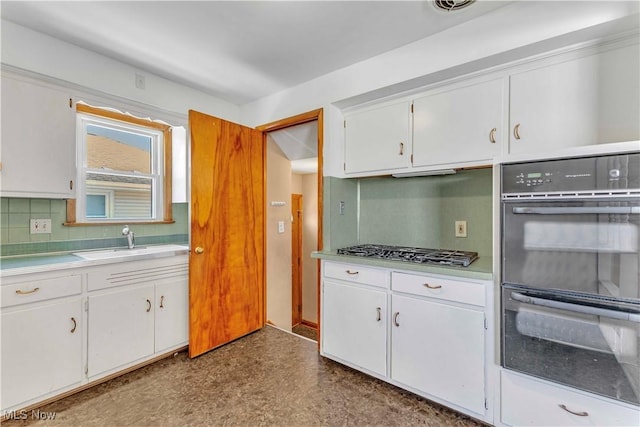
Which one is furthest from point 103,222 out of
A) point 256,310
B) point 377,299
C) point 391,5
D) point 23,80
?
point 391,5

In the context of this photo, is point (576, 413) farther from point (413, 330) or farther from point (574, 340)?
point (413, 330)

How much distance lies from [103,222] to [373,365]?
250 cm

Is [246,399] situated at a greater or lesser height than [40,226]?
lesser

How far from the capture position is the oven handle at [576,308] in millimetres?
1241

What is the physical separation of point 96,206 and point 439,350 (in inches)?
115

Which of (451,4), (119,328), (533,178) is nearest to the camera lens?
(533,178)

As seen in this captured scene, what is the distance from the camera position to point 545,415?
1449 millimetres

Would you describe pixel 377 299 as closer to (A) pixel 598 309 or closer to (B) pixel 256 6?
(A) pixel 598 309

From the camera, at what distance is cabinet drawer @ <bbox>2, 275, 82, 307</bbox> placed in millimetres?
1665

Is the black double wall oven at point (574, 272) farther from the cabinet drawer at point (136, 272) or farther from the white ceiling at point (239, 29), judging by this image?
the cabinet drawer at point (136, 272)

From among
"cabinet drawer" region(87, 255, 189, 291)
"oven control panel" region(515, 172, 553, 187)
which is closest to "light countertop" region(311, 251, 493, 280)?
"oven control panel" region(515, 172, 553, 187)

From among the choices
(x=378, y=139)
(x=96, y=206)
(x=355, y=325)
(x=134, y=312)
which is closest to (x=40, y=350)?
(x=134, y=312)

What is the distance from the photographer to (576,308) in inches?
52.9

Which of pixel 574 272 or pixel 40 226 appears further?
pixel 40 226
